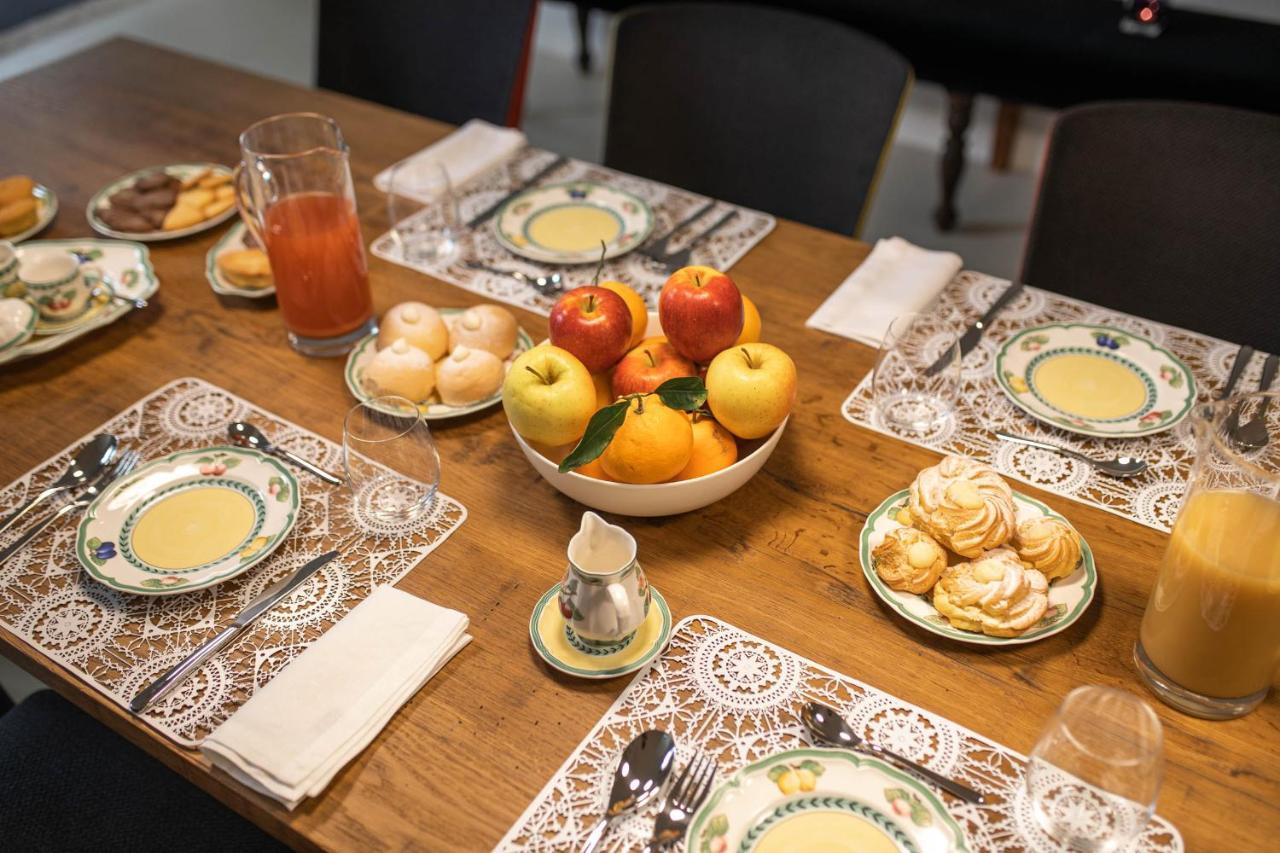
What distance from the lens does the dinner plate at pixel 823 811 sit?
0.75 metres

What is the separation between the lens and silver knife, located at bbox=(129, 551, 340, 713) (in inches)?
34.9

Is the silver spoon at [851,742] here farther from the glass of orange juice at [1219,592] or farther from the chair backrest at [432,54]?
the chair backrest at [432,54]

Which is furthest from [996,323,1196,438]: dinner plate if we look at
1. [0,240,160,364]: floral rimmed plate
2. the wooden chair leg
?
the wooden chair leg

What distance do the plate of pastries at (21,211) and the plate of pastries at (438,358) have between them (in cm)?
60

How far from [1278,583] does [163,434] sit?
3.50 feet

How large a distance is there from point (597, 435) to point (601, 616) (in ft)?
0.52

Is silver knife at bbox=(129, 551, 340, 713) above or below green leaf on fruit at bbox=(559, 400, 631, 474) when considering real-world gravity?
below

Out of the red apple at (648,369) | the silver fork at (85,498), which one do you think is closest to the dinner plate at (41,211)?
the silver fork at (85,498)

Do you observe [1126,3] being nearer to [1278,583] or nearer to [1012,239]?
[1012,239]

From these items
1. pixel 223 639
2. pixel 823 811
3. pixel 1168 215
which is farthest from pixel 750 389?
pixel 1168 215

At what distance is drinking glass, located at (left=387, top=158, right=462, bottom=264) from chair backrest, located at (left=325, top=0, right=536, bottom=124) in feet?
1.29

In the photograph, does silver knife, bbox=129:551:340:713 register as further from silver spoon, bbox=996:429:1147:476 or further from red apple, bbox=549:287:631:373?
silver spoon, bbox=996:429:1147:476

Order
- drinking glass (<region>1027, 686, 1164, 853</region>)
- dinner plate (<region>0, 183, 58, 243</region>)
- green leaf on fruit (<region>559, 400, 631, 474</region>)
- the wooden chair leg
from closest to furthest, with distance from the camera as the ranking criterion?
1. drinking glass (<region>1027, 686, 1164, 853</region>)
2. green leaf on fruit (<region>559, 400, 631, 474</region>)
3. dinner plate (<region>0, 183, 58, 243</region>)
4. the wooden chair leg

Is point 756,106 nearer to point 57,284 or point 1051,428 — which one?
point 1051,428
